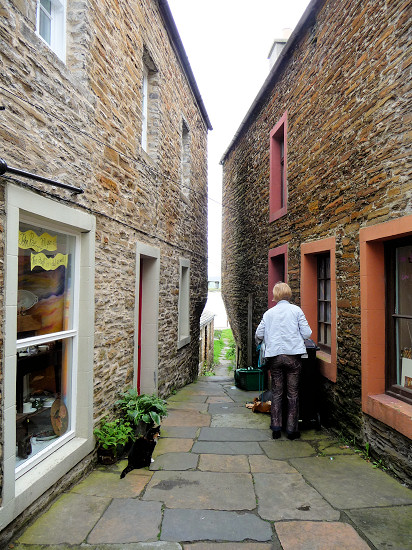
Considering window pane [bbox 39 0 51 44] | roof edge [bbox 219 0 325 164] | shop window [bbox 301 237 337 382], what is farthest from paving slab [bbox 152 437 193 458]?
roof edge [bbox 219 0 325 164]

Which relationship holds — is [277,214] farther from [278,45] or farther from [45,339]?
[278,45]

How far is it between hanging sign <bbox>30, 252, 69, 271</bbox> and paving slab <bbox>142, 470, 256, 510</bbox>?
2.04 meters

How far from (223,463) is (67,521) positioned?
1598mm

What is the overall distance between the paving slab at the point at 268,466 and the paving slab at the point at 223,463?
68 millimetres

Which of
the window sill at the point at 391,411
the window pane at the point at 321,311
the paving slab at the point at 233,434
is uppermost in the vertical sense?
the window pane at the point at 321,311

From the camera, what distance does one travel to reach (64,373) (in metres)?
3.60

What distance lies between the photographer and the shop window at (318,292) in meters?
5.58

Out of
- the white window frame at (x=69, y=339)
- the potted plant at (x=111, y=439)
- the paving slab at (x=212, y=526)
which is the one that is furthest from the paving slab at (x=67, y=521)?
the potted plant at (x=111, y=439)

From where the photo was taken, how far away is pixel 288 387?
466cm

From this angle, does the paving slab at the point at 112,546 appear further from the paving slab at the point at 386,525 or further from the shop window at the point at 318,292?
the shop window at the point at 318,292

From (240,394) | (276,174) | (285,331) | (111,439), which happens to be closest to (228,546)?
(111,439)

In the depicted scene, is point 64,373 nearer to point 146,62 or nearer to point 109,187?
point 109,187

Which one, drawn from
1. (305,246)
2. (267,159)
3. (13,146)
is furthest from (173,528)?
(267,159)

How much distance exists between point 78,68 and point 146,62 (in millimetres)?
2587
